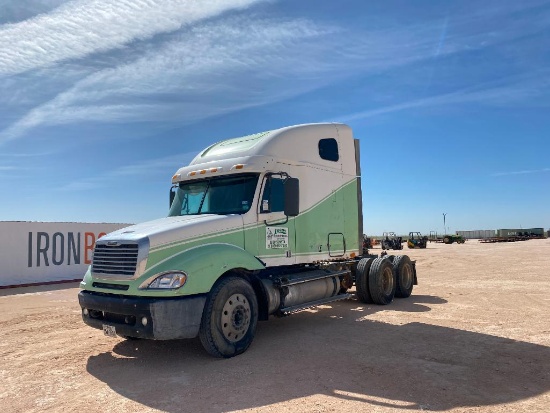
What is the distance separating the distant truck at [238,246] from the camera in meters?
5.96

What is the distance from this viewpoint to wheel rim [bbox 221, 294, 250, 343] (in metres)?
6.36

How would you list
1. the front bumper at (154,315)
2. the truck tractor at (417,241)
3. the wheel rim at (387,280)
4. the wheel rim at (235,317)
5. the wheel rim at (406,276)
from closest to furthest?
the front bumper at (154,315) → the wheel rim at (235,317) → the wheel rim at (387,280) → the wheel rim at (406,276) → the truck tractor at (417,241)

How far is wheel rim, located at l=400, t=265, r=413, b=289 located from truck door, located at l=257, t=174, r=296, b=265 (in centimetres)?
537

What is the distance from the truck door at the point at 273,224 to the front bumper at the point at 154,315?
1753 millimetres

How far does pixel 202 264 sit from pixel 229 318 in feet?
3.14

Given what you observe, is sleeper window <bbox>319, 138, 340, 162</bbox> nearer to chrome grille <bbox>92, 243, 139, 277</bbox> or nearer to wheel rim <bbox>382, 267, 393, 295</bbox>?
wheel rim <bbox>382, 267, 393, 295</bbox>

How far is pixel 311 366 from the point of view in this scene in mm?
5871

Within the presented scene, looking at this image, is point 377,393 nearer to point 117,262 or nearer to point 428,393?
point 428,393

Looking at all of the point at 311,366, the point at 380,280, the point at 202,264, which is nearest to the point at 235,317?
the point at 202,264

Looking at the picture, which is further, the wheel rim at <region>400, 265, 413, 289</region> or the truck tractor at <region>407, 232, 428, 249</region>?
the truck tractor at <region>407, 232, 428, 249</region>

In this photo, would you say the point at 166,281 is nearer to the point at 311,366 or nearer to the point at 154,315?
the point at 154,315

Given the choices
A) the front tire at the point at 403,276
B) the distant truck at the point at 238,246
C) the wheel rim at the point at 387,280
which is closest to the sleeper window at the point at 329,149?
the distant truck at the point at 238,246

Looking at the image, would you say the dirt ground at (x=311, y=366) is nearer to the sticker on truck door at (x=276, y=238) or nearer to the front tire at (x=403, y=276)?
the sticker on truck door at (x=276, y=238)

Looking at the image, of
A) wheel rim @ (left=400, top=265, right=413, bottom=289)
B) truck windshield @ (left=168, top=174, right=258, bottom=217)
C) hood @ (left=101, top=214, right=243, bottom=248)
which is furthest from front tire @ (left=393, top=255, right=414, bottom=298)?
hood @ (left=101, top=214, right=243, bottom=248)
